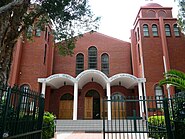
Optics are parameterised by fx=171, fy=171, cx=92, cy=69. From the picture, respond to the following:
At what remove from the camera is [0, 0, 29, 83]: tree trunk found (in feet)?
18.7

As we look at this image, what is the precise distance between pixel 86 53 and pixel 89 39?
76.3 inches

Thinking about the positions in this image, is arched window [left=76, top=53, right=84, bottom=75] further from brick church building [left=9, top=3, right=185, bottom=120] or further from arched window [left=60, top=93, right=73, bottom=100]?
arched window [left=60, top=93, right=73, bottom=100]

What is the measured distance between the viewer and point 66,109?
59.8 feet

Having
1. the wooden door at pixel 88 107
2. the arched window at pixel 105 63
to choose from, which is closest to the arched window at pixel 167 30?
the arched window at pixel 105 63

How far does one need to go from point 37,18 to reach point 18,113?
6.55 metres

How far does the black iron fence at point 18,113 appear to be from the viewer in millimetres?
3213

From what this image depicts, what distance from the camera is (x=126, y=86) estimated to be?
59.5ft

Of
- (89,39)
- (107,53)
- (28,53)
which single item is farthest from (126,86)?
(28,53)

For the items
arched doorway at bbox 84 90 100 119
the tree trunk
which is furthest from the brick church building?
the tree trunk

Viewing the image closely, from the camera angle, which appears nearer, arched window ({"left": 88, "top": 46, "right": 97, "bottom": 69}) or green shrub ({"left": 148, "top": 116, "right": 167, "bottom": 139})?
green shrub ({"left": 148, "top": 116, "right": 167, "bottom": 139})

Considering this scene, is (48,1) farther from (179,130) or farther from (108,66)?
(108,66)

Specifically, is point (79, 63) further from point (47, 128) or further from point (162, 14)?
point (47, 128)

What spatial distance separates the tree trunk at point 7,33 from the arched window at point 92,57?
1324 centimetres

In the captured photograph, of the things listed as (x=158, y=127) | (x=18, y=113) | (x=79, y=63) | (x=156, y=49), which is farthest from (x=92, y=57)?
(x=18, y=113)
